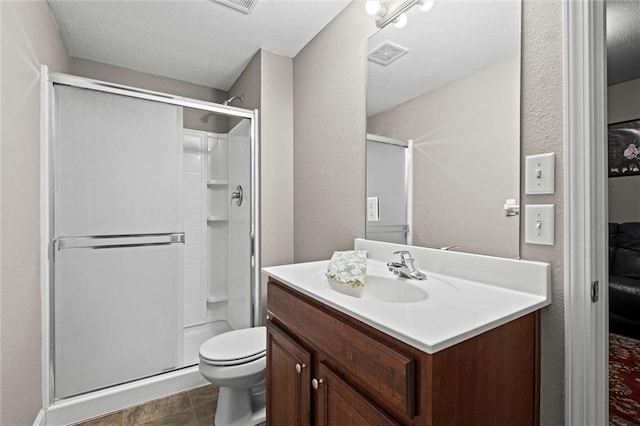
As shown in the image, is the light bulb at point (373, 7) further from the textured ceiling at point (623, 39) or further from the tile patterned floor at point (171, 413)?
the tile patterned floor at point (171, 413)

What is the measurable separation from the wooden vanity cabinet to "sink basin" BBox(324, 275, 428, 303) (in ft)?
0.52

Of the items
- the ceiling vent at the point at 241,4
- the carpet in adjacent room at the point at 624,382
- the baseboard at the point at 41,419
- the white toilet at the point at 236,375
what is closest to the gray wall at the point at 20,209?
the baseboard at the point at 41,419

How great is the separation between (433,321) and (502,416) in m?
0.33

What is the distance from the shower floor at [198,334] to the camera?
238 cm

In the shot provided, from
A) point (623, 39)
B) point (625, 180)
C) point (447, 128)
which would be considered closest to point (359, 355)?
point (447, 128)

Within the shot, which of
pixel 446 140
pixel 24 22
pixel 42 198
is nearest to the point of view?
pixel 446 140

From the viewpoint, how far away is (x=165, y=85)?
2.70 m

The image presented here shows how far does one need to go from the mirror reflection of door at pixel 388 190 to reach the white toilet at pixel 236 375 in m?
0.89

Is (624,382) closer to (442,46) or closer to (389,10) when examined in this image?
(442,46)

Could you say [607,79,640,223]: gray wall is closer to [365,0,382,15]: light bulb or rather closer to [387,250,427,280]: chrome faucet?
[365,0,382,15]: light bulb

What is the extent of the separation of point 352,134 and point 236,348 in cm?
135

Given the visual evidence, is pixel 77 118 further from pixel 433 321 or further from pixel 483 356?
pixel 483 356

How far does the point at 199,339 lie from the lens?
2.63 meters

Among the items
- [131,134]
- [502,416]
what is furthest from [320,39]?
[502,416]
